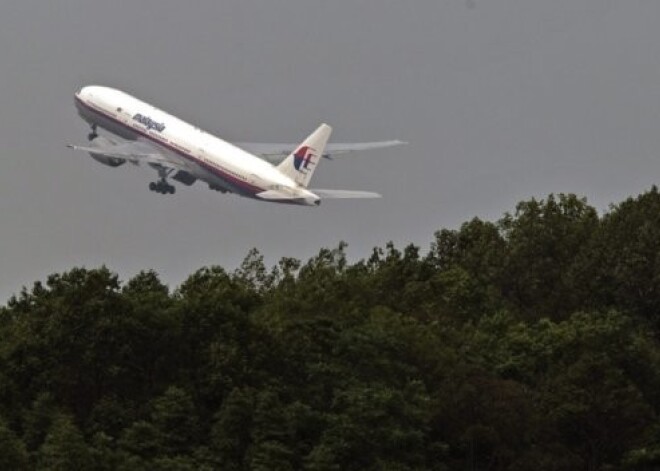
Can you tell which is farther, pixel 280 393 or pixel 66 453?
pixel 280 393

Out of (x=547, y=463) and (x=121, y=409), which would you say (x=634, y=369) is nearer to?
(x=547, y=463)

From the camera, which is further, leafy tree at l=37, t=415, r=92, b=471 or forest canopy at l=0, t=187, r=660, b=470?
forest canopy at l=0, t=187, r=660, b=470

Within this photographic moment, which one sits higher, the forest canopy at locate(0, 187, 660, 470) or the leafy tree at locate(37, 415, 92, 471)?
the forest canopy at locate(0, 187, 660, 470)

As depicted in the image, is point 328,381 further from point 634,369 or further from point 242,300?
point 634,369

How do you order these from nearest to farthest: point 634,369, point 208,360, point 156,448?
1. point 156,448
2. point 208,360
3. point 634,369

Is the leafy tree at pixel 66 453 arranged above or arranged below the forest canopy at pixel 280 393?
below

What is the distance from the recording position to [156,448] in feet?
557

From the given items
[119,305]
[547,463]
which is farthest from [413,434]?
[119,305]

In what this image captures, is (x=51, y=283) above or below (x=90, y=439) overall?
above

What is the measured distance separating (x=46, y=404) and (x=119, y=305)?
11.4 meters

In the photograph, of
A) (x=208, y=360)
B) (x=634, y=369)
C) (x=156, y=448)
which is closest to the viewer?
(x=156, y=448)

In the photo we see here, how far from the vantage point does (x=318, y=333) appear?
190125mm

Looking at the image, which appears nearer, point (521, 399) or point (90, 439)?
point (90, 439)

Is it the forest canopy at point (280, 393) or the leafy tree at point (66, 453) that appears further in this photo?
the forest canopy at point (280, 393)
